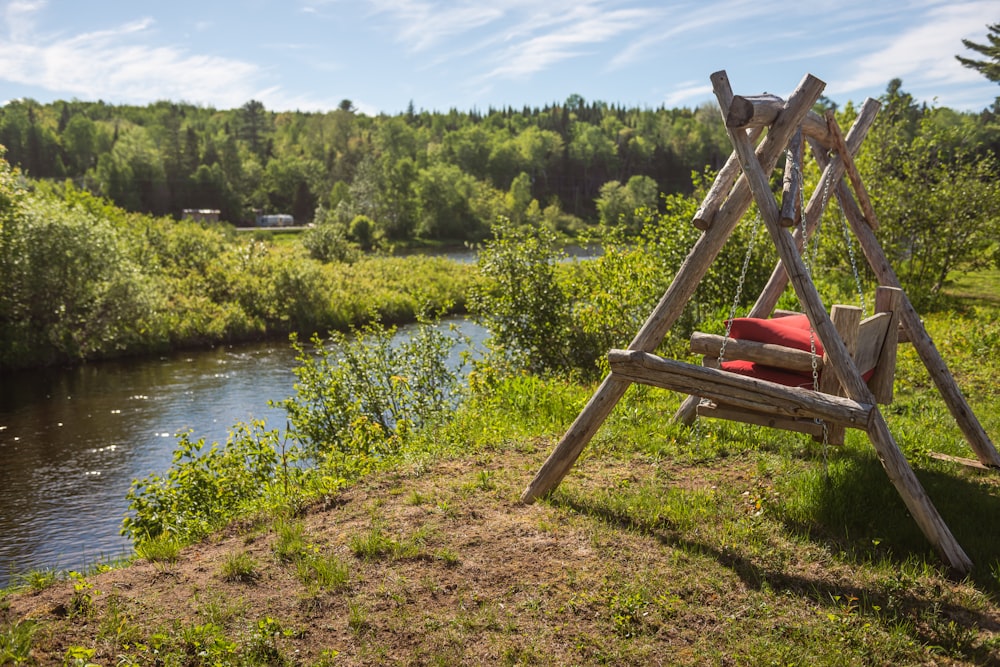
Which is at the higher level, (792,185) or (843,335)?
(792,185)

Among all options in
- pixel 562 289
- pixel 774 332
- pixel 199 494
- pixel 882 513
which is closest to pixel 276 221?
pixel 562 289

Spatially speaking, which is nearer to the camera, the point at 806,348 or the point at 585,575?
the point at 585,575

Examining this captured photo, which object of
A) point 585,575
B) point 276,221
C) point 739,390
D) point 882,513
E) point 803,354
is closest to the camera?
point 585,575

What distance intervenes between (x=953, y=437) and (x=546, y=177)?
116734 mm

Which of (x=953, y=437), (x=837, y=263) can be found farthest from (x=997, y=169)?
(x=953, y=437)

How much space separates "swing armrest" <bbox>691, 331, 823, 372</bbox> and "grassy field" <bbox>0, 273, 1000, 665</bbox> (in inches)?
45.6

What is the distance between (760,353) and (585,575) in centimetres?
224

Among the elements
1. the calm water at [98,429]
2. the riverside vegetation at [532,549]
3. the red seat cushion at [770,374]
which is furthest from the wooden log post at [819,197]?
the calm water at [98,429]

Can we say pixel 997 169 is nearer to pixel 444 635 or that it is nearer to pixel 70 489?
pixel 444 635

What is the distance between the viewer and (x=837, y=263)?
63.3ft

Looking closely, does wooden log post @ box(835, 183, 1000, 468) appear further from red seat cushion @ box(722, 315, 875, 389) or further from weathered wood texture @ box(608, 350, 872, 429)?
weathered wood texture @ box(608, 350, 872, 429)

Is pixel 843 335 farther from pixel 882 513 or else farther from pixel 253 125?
pixel 253 125

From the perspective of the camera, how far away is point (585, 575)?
5.05m

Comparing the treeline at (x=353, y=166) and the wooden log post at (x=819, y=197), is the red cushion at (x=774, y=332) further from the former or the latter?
the treeline at (x=353, y=166)
